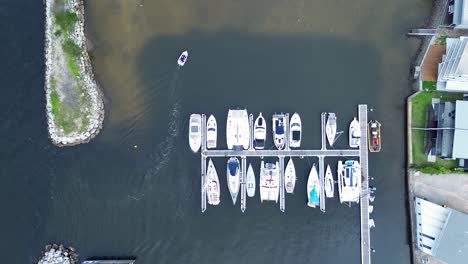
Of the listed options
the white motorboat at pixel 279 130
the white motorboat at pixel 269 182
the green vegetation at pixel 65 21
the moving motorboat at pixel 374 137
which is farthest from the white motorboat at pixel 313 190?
the green vegetation at pixel 65 21

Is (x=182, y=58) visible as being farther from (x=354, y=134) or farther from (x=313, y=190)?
(x=354, y=134)

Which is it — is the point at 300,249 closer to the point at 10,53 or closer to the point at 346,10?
the point at 346,10

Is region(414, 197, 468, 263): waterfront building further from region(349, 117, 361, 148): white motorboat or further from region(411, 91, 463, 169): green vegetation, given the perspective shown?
region(349, 117, 361, 148): white motorboat

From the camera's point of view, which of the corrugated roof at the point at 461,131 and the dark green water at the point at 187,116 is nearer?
the corrugated roof at the point at 461,131

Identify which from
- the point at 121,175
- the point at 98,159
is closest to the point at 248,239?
the point at 121,175

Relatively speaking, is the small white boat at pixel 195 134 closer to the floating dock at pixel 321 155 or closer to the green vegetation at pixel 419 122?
the floating dock at pixel 321 155
